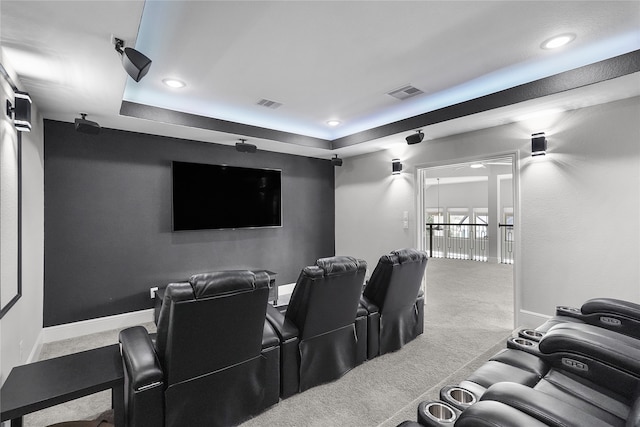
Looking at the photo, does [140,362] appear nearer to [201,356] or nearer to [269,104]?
[201,356]

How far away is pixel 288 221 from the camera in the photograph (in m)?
5.57

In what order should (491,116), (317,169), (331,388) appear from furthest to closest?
(317,169), (491,116), (331,388)

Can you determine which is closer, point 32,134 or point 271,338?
point 271,338

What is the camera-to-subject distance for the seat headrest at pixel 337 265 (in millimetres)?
2205

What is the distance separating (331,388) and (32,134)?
11.9ft

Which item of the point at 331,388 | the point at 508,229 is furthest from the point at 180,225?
the point at 508,229

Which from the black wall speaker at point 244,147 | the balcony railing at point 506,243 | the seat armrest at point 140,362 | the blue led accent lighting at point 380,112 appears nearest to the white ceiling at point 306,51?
the blue led accent lighting at point 380,112

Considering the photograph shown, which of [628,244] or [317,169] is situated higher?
[317,169]

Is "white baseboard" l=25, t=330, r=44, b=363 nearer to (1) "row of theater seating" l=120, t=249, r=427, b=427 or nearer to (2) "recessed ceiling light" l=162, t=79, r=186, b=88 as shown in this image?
(1) "row of theater seating" l=120, t=249, r=427, b=427

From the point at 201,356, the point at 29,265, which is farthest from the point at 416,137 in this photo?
the point at 29,265

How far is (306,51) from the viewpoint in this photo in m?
2.55

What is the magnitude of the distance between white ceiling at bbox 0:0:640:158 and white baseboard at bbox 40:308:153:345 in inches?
94.3

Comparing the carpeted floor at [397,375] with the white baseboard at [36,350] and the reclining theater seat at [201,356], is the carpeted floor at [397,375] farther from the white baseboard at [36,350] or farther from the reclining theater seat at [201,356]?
the reclining theater seat at [201,356]

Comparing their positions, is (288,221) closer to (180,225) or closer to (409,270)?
(180,225)
